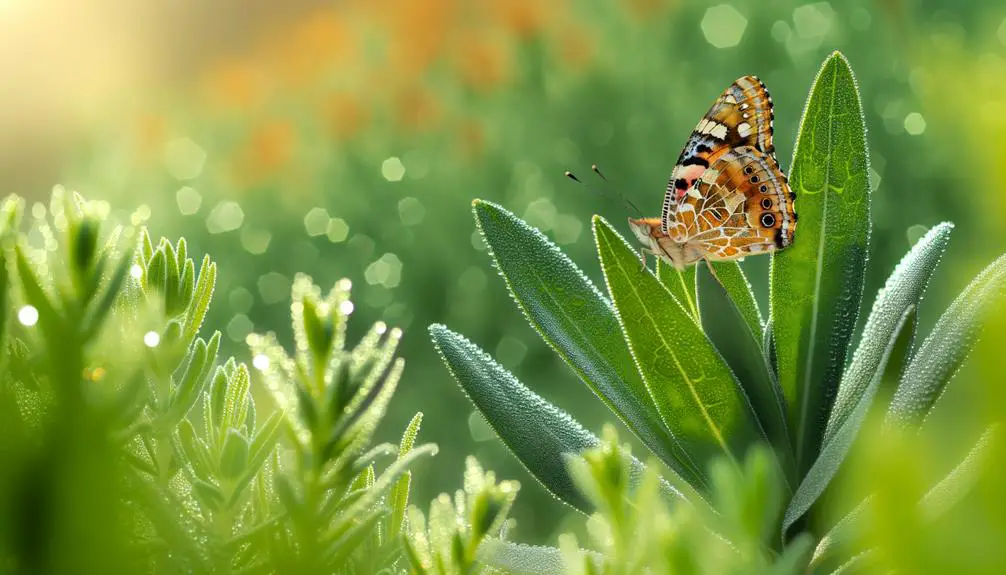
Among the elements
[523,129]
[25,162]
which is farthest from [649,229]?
[25,162]

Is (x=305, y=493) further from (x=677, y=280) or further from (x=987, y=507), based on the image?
(x=677, y=280)

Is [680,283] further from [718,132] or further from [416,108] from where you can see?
[416,108]

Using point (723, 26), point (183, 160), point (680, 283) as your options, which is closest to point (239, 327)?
point (183, 160)

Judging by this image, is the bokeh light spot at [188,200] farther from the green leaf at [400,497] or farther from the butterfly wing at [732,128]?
the green leaf at [400,497]

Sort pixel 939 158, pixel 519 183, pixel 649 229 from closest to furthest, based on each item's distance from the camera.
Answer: pixel 649 229 → pixel 939 158 → pixel 519 183

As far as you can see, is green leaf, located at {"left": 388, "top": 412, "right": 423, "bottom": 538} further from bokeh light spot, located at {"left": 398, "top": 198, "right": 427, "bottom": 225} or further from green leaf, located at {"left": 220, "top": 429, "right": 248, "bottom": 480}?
bokeh light spot, located at {"left": 398, "top": 198, "right": 427, "bottom": 225}

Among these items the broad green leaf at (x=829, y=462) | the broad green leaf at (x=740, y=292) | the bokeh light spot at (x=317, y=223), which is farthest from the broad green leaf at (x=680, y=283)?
the bokeh light spot at (x=317, y=223)
